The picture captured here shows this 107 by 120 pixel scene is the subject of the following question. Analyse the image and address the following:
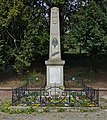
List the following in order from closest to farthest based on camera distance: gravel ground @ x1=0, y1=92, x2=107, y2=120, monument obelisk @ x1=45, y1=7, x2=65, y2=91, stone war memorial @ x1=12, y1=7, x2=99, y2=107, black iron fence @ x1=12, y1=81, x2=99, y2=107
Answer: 1. gravel ground @ x1=0, y1=92, x2=107, y2=120
2. black iron fence @ x1=12, y1=81, x2=99, y2=107
3. stone war memorial @ x1=12, y1=7, x2=99, y2=107
4. monument obelisk @ x1=45, y1=7, x2=65, y2=91

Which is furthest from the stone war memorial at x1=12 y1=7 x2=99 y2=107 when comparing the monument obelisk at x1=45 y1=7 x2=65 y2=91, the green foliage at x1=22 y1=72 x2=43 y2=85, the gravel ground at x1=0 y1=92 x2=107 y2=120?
the green foliage at x1=22 y1=72 x2=43 y2=85

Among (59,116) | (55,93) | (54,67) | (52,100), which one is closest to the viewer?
(59,116)

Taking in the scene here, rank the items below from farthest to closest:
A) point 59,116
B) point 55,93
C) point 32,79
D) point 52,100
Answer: point 32,79
point 55,93
point 52,100
point 59,116

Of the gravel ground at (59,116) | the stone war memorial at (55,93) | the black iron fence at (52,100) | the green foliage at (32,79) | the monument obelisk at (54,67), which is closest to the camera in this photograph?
the gravel ground at (59,116)

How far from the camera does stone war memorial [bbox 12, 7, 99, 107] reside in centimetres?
1018

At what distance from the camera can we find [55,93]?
1218cm

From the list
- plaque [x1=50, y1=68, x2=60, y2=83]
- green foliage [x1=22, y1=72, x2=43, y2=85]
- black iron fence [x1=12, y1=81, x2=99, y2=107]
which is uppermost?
plaque [x1=50, y1=68, x2=60, y2=83]

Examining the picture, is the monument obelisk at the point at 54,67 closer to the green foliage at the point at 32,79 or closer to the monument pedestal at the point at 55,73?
the monument pedestal at the point at 55,73

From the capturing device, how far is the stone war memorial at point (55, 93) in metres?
10.2

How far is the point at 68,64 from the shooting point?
26812mm

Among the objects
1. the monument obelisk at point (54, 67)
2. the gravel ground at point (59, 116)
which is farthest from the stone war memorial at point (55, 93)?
the gravel ground at point (59, 116)

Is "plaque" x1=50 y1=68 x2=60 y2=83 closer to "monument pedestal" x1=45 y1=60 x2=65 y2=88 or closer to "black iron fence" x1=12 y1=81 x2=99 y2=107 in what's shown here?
"monument pedestal" x1=45 y1=60 x2=65 y2=88

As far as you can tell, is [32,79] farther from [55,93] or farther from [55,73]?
[55,93]

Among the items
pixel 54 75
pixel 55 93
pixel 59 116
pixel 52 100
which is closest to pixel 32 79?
pixel 54 75
